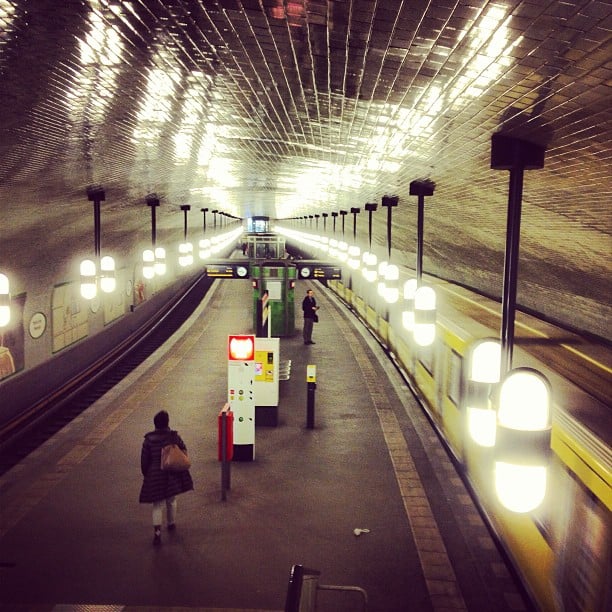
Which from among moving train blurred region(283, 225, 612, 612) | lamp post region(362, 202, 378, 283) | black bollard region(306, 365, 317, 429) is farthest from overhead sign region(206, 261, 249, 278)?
moving train blurred region(283, 225, 612, 612)

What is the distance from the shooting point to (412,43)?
117 inches

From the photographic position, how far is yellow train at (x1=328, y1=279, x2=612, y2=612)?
152 inches

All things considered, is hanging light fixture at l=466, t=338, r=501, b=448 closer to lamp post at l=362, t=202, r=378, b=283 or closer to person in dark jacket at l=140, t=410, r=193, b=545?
person in dark jacket at l=140, t=410, r=193, b=545

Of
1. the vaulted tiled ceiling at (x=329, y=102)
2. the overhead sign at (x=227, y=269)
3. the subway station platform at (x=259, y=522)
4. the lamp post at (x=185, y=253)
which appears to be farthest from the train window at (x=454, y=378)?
the lamp post at (x=185, y=253)

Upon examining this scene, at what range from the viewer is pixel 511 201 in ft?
15.3

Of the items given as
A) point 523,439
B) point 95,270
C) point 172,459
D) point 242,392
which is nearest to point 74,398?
point 95,270

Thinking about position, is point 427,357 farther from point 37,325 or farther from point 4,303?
point 37,325

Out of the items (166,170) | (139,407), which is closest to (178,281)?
(139,407)

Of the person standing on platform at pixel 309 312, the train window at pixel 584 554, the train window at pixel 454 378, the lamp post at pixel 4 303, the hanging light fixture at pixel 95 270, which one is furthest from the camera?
the person standing on platform at pixel 309 312

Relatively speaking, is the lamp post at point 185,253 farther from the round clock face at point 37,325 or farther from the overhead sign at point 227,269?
the round clock face at point 37,325

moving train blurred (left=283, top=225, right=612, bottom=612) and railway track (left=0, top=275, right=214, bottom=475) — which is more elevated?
moving train blurred (left=283, top=225, right=612, bottom=612)

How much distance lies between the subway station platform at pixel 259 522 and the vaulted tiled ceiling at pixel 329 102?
3.42 m

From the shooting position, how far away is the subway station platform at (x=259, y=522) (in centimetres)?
548

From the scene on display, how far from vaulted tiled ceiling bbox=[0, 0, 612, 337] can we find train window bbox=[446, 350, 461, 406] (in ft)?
6.34
